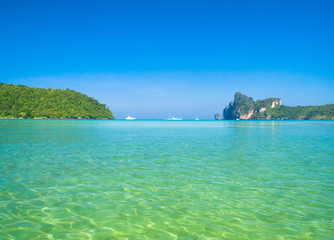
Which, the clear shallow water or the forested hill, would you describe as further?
the forested hill

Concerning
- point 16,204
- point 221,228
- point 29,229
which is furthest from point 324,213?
point 16,204

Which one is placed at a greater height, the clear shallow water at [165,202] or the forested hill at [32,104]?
the forested hill at [32,104]

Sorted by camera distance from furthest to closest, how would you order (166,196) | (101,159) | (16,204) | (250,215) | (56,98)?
1. (56,98)
2. (101,159)
3. (166,196)
4. (16,204)
5. (250,215)

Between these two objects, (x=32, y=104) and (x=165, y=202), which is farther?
(x=32, y=104)

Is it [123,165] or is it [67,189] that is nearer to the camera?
[67,189]

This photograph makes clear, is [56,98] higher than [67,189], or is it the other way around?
[56,98]

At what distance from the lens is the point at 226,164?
1254cm

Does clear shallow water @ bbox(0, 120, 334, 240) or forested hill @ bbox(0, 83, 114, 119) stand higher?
forested hill @ bbox(0, 83, 114, 119)

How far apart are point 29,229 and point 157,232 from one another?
10.4ft

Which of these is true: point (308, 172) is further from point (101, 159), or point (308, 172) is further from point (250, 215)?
point (101, 159)

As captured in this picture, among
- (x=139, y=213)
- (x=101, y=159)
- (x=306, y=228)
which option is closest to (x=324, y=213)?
(x=306, y=228)

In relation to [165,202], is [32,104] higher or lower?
higher

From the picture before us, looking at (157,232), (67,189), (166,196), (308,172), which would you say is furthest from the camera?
(308,172)

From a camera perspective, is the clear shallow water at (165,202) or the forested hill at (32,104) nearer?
the clear shallow water at (165,202)
